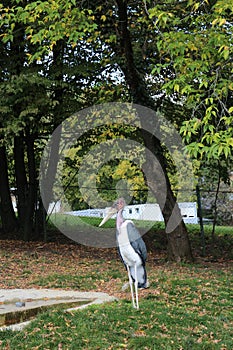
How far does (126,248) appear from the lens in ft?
19.7

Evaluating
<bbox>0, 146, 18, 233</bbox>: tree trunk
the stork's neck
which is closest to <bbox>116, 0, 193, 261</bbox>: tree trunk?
the stork's neck

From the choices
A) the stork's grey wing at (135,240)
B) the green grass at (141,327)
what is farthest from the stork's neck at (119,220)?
the green grass at (141,327)

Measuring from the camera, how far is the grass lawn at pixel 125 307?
4934 millimetres

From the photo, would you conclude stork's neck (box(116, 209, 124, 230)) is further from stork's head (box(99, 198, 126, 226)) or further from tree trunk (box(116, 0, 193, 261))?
tree trunk (box(116, 0, 193, 261))

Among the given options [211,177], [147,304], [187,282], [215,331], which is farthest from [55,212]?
[215,331]

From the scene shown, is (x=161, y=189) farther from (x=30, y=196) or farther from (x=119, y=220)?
(x=30, y=196)

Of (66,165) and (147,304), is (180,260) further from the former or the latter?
(66,165)

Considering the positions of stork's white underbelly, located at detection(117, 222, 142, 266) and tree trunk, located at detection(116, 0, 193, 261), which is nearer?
stork's white underbelly, located at detection(117, 222, 142, 266)

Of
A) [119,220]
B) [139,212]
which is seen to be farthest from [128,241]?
[139,212]

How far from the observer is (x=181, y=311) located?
6098mm

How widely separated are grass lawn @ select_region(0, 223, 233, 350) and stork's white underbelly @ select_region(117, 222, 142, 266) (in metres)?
0.61

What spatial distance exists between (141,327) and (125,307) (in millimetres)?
836

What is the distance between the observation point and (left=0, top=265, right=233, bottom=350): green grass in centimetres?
486

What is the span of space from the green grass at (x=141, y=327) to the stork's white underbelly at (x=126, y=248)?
0.61 meters
